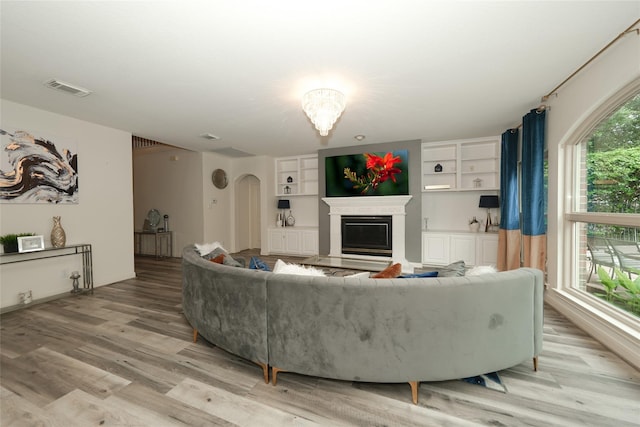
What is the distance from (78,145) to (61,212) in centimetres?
101

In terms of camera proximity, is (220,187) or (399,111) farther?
(220,187)

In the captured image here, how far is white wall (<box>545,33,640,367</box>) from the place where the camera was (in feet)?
6.82

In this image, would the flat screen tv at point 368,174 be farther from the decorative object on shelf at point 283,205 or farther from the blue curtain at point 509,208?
the blue curtain at point 509,208

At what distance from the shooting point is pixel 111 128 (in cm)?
426

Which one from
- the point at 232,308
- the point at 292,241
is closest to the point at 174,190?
the point at 292,241

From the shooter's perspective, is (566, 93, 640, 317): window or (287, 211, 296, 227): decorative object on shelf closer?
(566, 93, 640, 317): window

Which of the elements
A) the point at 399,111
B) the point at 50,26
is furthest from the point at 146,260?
the point at 399,111

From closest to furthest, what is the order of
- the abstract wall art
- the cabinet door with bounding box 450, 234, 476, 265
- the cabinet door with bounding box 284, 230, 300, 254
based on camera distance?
the abstract wall art → the cabinet door with bounding box 450, 234, 476, 265 → the cabinet door with bounding box 284, 230, 300, 254

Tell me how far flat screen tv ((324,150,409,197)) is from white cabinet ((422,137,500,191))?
57 centimetres

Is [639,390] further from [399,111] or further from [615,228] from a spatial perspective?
[399,111]

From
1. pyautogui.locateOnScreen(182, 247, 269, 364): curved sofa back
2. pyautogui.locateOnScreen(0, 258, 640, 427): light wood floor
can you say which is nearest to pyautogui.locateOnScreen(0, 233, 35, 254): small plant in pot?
pyautogui.locateOnScreen(0, 258, 640, 427): light wood floor

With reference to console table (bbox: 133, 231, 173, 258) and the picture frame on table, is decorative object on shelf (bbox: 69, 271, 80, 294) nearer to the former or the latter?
the picture frame on table

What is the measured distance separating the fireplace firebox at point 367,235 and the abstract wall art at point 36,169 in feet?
15.4

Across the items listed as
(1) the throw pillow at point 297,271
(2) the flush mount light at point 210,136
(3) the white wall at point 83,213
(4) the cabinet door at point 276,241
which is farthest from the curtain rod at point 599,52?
(3) the white wall at point 83,213
